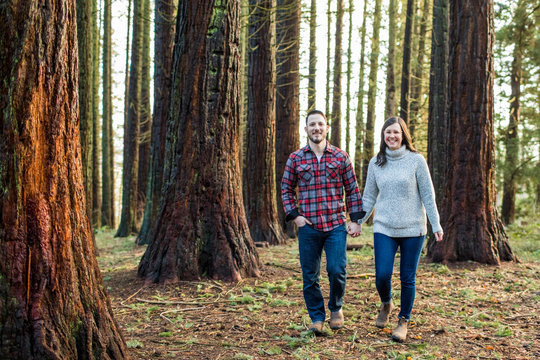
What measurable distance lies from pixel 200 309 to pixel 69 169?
9.46ft

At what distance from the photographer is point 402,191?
4.64 metres

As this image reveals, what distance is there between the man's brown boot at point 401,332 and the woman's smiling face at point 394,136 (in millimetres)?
1702

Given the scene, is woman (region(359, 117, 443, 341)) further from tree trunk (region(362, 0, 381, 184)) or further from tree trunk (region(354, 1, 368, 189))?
tree trunk (region(354, 1, 368, 189))

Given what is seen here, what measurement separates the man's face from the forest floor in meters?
1.87

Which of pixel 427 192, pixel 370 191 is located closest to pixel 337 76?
pixel 370 191

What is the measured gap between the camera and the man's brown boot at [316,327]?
4.54 metres

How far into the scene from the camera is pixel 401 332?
14.6 feet

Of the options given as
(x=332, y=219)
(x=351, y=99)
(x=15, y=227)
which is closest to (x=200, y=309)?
(x=332, y=219)

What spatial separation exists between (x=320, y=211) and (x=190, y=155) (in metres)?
2.62

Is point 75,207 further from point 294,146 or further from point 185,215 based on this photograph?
point 294,146

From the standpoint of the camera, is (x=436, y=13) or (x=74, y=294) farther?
(x=436, y=13)

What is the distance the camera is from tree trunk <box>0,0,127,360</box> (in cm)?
281

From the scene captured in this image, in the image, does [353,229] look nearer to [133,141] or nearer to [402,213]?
[402,213]

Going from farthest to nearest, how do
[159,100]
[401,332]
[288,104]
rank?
[288,104]
[159,100]
[401,332]
